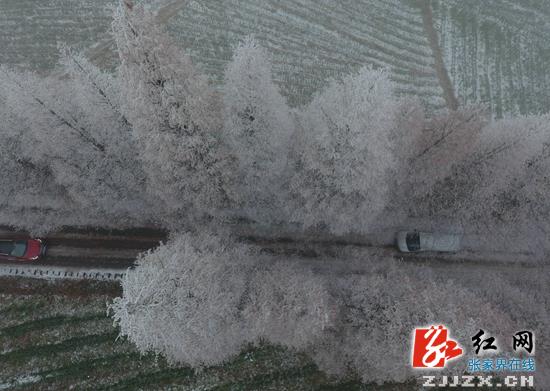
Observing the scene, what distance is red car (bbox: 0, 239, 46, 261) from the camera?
34000 millimetres

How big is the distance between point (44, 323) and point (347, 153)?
27.5 meters

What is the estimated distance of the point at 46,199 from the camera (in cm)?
3638

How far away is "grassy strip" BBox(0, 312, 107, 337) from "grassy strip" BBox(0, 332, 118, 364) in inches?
53.3

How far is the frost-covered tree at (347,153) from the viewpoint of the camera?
2578 cm

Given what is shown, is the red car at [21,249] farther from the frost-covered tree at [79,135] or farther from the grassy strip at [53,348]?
the grassy strip at [53,348]

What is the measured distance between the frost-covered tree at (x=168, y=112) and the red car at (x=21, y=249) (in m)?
12.6

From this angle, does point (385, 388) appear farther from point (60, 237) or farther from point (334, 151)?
point (60, 237)

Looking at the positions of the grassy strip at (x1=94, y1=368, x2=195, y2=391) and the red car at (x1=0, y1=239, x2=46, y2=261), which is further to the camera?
the red car at (x1=0, y1=239, x2=46, y2=261)

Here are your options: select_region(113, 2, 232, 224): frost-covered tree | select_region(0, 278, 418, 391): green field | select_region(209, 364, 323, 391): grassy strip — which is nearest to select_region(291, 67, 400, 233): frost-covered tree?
select_region(113, 2, 232, 224): frost-covered tree

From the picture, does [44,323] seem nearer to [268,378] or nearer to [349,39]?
[268,378]

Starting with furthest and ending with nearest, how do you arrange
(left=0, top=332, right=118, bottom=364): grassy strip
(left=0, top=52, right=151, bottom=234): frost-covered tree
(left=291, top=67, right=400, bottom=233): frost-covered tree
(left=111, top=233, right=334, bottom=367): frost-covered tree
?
(left=0, top=332, right=118, bottom=364): grassy strip → (left=0, top=52, right=151, bottom=234): frost-covered tree → (left=291, top=67, right=400, bottom=233): frost-covered tree → (left=111, top=233, right=334, bottom=367): frost-covered tree

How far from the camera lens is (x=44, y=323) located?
32.2 metres

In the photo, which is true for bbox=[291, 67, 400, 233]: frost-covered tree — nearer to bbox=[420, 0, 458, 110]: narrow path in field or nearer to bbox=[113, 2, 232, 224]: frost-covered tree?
bbox=[113, 2, 232, 224]: frost-covered tree

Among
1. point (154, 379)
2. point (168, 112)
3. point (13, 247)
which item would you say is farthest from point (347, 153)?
point (13, 247)
